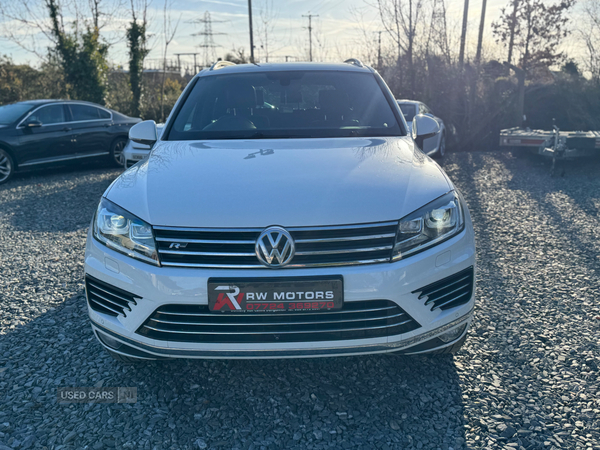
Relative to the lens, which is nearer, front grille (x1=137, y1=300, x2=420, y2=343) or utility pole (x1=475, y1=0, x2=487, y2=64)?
front grille (x1=137, y1=300, x2=420, y2=343)

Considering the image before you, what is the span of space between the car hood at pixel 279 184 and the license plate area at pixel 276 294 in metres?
0.26

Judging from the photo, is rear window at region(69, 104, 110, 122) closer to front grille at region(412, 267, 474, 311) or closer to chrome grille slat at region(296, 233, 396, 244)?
chrome grille slat at region(296, 233, 396, 244)

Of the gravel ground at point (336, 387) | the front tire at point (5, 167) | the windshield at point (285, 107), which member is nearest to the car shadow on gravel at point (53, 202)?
the front tire at point (5, 167)

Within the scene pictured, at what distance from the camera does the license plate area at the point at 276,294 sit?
A: 7.18 feet

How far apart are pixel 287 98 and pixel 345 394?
2187 millimetres

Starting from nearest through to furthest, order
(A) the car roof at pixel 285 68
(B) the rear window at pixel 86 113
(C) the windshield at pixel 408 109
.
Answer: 1. (A) the car roof at pixel 285 68
2. (B) the rear window at pixel 86 113
3. (C) the windshield at pixel 408 109

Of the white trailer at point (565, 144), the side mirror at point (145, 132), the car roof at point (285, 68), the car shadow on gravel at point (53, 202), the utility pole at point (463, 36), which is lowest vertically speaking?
the car shadow on gravel at point (53, 202)

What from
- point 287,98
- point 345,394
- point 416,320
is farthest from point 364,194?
point 287,98

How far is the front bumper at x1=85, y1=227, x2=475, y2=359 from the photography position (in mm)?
2213

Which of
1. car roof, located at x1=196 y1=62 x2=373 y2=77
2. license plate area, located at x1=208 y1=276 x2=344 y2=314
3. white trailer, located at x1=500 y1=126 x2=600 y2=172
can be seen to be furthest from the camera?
white trailer, located at x1=500 y1=126 x2=600 y2=172

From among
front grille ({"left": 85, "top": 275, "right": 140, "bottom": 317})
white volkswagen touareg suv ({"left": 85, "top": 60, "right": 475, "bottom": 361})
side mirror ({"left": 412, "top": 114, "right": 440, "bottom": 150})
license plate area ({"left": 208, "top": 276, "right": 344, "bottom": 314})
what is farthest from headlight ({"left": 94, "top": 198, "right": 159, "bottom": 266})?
side mirror ({"left": 412, "top": 114, "right": 440, "bottom": 150})

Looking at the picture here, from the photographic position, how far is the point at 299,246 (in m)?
2.23

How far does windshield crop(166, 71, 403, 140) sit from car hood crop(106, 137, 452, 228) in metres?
0.29

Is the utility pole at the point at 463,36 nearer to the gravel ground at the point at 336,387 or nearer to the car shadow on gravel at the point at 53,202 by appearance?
the car shadow on gravel at the point at 53,202
